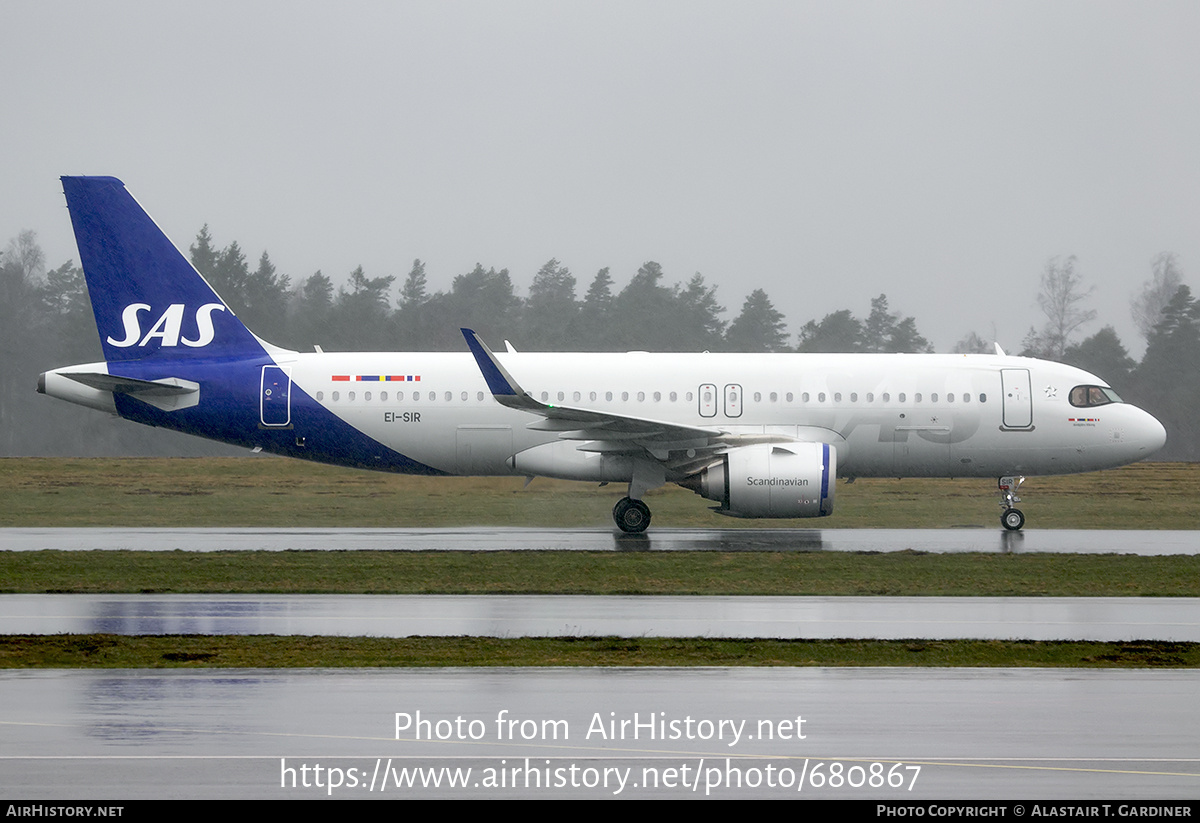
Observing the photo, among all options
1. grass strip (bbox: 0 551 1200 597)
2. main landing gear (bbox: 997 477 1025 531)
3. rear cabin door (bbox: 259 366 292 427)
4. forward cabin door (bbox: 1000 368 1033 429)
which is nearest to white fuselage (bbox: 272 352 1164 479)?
forward cabin door (bbox: 1000 368 1033 429)

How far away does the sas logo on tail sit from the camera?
23.3 m

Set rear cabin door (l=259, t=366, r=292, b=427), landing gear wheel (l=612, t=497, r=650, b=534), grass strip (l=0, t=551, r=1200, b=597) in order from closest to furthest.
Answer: grass strip (l=0, t=551, r=1200, b=597)
landing gear wheel (l=612, t=497, r=650, b=534)
rear cabin door (l=259, t=366, r=292, b=427)

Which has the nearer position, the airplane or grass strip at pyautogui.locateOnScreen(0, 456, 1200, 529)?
the airplane

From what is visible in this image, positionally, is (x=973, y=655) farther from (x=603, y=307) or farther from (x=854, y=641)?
(x=603, y=307)

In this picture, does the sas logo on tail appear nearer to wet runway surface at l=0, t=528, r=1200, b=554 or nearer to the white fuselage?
the white fuselage

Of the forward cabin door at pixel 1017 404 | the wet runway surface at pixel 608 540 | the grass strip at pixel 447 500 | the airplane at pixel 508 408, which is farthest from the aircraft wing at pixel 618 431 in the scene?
the forward cabin door at pixel 1017 404

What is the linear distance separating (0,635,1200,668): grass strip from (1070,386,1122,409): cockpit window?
43.0ft

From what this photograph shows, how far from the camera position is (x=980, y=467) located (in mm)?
23812

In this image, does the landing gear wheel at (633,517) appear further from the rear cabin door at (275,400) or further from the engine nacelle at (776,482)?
the rear cabin door at (275,400)

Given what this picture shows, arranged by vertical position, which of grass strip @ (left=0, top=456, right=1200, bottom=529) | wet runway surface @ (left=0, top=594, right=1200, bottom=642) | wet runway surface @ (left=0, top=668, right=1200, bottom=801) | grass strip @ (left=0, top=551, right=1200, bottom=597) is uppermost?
wet runway surface @ (left=0, top=668, right=1200, bottom=801)

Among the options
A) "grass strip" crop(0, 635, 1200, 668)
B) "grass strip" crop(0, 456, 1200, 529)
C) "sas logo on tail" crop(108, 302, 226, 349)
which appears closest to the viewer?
"grass strip" crop(0, 635, 1200, 668)

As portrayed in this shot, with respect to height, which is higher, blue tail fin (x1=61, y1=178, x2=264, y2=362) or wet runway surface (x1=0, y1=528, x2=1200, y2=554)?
blue tail fin (x1=61, y1=178, x2=264, y2=362)

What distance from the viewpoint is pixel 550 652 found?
10.8 meters

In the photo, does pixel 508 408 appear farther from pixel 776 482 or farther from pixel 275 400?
pixel 776 482
